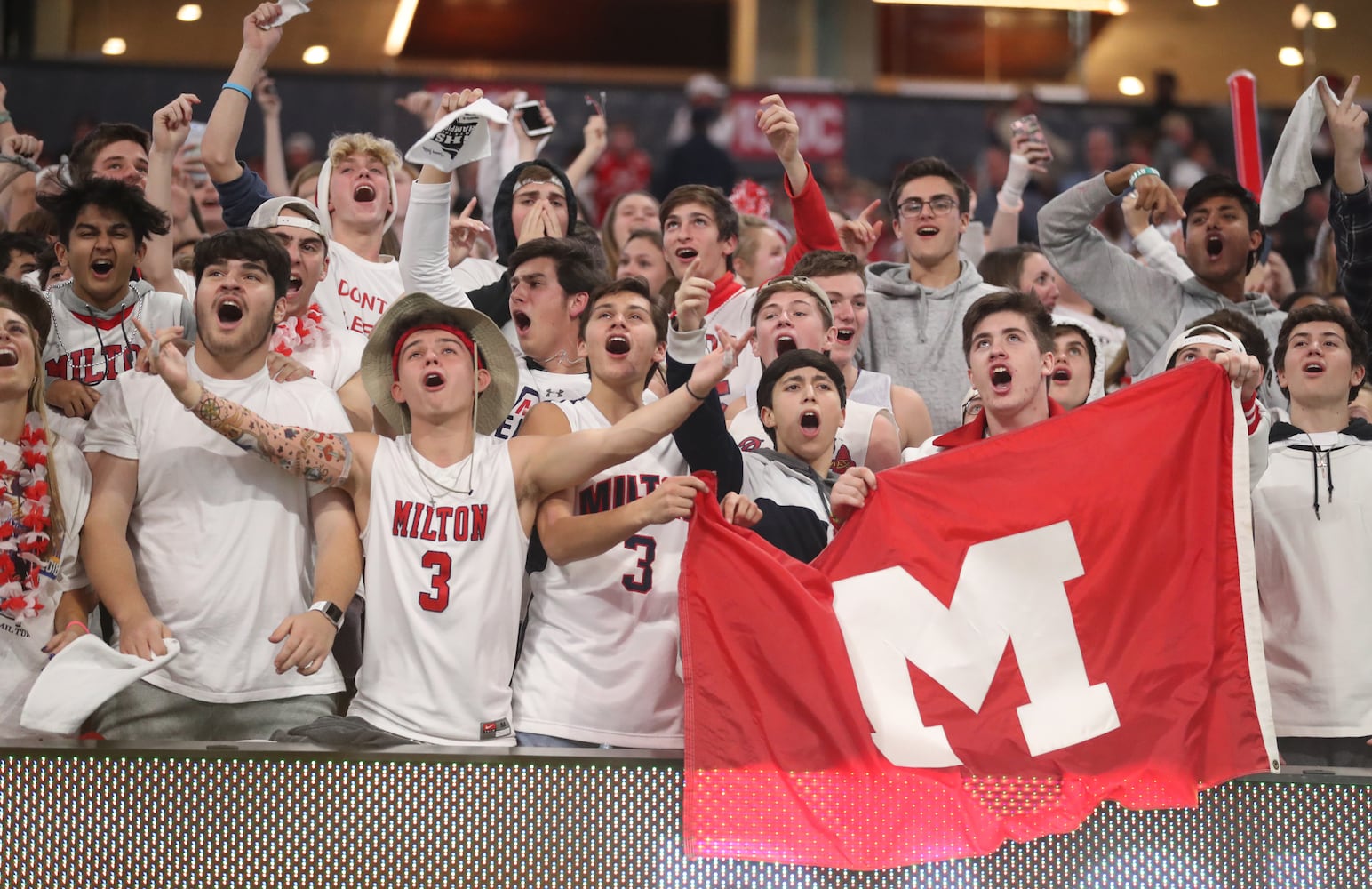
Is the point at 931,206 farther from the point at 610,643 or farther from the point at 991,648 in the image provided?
the point at 610,643

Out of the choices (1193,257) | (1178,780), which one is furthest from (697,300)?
(1193,257)

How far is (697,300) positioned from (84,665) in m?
1.70

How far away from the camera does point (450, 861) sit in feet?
11.4

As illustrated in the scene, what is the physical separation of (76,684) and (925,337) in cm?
320

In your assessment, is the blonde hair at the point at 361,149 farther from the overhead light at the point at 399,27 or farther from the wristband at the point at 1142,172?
the overhead light at the point at 399,27

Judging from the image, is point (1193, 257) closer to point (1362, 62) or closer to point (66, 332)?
point (66, 332)

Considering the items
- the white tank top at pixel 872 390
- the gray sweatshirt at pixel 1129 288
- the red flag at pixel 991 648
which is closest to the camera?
the red flag at pixel 991 648

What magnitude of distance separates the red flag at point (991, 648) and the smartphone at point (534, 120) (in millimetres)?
3073

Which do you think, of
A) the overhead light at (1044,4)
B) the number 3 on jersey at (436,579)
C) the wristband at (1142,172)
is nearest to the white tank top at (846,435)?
the number 3 on jersey at (436,579)

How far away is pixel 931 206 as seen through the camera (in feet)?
19.1

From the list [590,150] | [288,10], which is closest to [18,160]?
[288,10]

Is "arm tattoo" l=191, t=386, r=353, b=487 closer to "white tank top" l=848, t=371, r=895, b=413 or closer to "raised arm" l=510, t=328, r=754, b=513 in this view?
"raised arm" l=510, t=328, r=754, b=513

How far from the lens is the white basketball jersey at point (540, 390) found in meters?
4.78

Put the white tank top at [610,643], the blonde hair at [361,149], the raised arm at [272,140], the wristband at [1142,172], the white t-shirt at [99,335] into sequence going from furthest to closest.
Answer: the raised arm at [272,140] < the blonde hair at [361,149] < the wristband at [1142,172] < the white t-shirt at [99,335] < the white tank top at [610,643]
